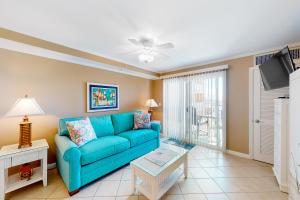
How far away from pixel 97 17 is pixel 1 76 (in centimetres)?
168

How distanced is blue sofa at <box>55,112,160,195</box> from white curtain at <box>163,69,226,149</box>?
1012 millimetres

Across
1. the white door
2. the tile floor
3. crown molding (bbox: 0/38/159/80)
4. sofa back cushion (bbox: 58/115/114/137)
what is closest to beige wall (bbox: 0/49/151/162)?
crown molding (bbox: 0/38/159/80)

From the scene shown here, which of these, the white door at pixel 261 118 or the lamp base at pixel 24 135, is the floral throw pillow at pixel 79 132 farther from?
Answer: the white door at pixel 261 118

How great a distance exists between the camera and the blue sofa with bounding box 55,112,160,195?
67.2 inches

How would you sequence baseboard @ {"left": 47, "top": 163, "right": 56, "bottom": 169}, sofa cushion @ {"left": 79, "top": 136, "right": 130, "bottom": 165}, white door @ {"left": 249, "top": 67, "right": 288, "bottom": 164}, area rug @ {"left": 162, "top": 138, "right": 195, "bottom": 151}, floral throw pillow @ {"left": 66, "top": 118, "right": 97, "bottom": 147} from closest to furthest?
sofa cushion @ {"left": 79, "top": 136, "right": 130, "bottom": 165} < floral throw pillow @ {"left": 66, "top": 118, "right": 97, "bottom": 147} < baseboard @ {"left": 47, "top": 163, "right": 56, "bottom": 169} < white door @ {"left": 249, "top": 67, "right": 288, "bottom": 164} < area rug @ {"left": 162, "top": 138, "right": 195, "bottom": 151}

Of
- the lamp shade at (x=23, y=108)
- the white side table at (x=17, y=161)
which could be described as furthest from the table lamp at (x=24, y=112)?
the white side table at (x=17, y=161)

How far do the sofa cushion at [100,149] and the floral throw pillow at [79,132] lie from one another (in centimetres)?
10

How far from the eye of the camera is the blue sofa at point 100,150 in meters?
1.71

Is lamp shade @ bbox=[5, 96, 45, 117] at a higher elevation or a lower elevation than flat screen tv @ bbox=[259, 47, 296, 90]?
lower

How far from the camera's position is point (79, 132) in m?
2.09

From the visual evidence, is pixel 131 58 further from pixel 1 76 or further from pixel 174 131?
pixel 174 131

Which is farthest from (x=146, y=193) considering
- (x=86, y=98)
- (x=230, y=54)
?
(x=230, y=54)

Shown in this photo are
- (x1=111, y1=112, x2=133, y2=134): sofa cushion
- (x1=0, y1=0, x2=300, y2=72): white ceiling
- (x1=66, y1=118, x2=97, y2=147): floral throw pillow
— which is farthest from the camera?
(x1=111, y1=112, x2=133, y2=134): sofa cushion

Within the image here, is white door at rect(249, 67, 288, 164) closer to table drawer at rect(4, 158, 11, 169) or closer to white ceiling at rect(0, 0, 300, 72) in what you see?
white ceiling at rect(0, 0, 300, 72)
